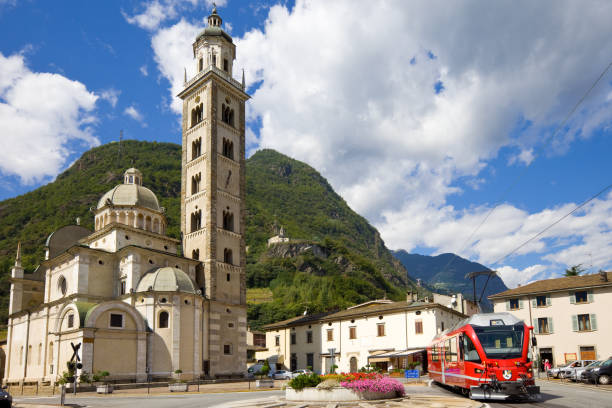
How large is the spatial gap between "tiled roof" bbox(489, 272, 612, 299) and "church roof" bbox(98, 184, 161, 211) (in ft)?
117

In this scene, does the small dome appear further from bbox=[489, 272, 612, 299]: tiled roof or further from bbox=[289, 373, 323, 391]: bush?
bbox=[489, 272, 612, 299]: tiled roof

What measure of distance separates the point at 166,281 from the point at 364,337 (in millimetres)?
22124

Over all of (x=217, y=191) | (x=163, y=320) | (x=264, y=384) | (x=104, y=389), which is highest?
(x=217, y=191)

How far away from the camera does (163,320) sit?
143 feet

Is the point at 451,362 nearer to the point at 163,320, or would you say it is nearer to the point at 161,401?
the point at 161,401

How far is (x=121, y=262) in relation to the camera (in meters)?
47.4

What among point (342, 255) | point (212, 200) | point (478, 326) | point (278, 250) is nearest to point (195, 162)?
point (212, 200)

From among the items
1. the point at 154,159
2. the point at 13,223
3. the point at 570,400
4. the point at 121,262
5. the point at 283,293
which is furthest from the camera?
the point at 154,159

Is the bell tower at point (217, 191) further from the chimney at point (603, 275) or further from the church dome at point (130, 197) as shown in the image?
the chimney at point (603, 275)

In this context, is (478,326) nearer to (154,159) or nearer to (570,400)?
(570,400)

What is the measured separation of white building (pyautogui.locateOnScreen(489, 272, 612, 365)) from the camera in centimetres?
4359

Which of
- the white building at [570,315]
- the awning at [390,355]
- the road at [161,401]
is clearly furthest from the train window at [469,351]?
the white building at [570,315]

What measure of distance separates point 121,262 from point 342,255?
13517 cm

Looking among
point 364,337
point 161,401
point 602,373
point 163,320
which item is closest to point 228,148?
point 163,320
